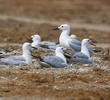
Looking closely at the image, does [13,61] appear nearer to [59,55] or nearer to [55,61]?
[55,61]

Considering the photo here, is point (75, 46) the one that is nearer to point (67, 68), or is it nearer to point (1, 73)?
point (67, 68)

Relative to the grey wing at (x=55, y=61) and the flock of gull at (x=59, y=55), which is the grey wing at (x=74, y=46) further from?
the grey wing at (x=55, y=61)

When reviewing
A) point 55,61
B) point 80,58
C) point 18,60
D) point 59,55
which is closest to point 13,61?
point 18,60

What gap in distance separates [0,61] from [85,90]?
2.91 m

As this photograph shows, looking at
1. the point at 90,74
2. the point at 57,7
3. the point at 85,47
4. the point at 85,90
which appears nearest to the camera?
the point at 85,90

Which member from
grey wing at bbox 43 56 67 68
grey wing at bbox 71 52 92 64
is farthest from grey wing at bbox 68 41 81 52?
grey wing at bbox 43 56 67 68

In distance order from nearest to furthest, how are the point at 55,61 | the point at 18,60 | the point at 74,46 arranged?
the point at 55,61 → the point at 18,60 → the point at 74,46

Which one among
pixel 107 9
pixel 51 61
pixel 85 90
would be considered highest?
pixel 107 9

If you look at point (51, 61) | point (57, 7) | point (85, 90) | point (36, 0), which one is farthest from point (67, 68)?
point (36, 0)

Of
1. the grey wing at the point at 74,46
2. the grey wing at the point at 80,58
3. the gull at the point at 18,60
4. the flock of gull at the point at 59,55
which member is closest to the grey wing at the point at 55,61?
the flock of gull at the point at 59,55

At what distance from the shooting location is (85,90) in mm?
9305

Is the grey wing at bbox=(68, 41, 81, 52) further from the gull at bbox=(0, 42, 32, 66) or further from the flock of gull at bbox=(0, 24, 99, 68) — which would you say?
the gull at bbox=(0, 42, 32, 66)

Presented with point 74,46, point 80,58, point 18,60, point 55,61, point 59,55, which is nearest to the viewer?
point 55,61

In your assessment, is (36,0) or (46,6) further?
(36,0)
